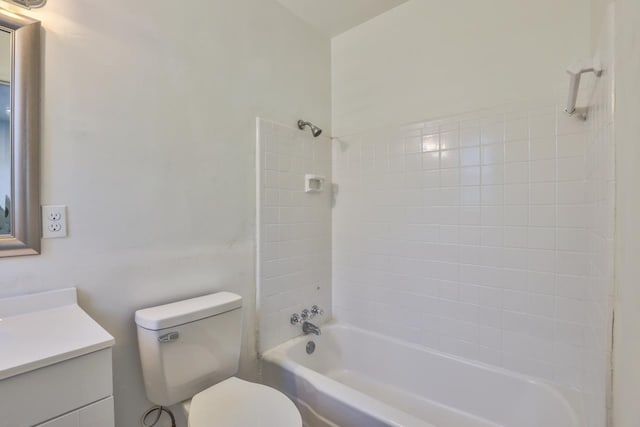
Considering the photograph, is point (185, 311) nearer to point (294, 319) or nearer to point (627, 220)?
point (294, 319)

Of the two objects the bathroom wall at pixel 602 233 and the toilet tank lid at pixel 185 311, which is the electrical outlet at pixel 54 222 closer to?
the toilet tank lid at pixel 185 311

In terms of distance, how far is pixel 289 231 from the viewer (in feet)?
6.40

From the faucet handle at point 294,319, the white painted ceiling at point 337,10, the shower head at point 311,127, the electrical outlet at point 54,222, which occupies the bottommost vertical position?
the faucet handle at point 294,319

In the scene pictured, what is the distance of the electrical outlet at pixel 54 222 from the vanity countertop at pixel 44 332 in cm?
20

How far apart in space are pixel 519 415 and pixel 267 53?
2365mm

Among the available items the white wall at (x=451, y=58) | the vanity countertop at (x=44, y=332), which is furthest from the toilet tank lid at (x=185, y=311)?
the white wall at (x=451, y=58)

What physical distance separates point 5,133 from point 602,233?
1.96 metres

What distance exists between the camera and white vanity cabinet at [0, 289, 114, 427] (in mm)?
707

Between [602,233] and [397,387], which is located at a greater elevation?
[602,233]

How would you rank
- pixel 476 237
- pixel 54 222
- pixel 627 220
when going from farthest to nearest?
pixel 476 237 → pixel 54 222 → pixel 627 220

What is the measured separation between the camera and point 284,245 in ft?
6.30

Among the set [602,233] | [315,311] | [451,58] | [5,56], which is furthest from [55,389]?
[451,58]

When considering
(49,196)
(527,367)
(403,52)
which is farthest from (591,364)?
(49,196)

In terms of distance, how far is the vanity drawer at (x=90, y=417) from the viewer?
2.51 ft
